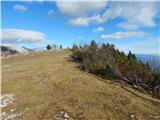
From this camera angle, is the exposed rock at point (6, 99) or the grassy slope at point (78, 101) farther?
the exposed rock at point (6, 99)

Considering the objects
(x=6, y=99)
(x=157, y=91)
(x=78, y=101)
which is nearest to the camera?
(x=78, y=101)

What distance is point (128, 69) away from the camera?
34.1m

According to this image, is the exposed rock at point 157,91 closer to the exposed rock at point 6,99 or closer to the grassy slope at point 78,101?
the grassy slope at point 78,101

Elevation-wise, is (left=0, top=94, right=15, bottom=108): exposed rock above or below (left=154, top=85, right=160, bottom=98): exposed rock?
below

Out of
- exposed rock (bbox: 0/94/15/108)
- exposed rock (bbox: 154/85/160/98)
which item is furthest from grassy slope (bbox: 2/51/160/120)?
exposed rock (bbox: 154/85/160/98)

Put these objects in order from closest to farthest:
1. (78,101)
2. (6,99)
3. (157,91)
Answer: (78,101) < (6,99) < (157,91)

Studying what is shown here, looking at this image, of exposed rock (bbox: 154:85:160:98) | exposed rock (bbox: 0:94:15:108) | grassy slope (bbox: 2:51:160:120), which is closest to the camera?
grassy slope (bbox: 2:51:160:120)

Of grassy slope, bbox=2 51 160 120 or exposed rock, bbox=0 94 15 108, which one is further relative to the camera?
exposed rock, bbox=0 94 15 108

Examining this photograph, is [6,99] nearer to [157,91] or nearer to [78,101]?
[78,101]

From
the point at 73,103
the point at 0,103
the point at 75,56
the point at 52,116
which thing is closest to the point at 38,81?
the point at 0,103

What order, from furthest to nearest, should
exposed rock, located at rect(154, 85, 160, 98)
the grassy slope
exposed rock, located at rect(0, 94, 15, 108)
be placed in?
exposed rock, located at rect(154, 85, 160, 98) → exposed rock, located at rect(0, 94, 15, 108) → the grassy slope

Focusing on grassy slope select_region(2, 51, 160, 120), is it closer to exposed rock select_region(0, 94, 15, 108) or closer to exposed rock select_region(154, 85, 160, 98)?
exposed rock select_region(0, 94, 15, 108)

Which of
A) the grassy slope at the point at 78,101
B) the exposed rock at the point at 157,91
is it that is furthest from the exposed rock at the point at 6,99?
the exposed rock at the point at 157,91

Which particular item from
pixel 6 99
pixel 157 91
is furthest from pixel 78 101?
pixel 157 91
